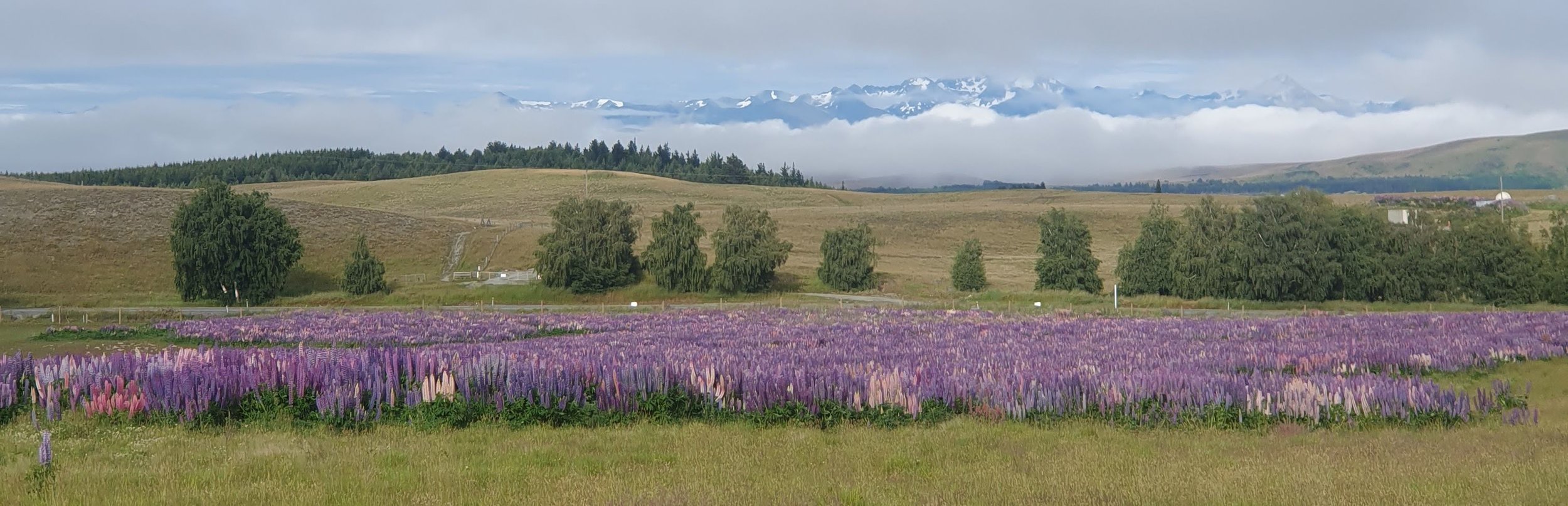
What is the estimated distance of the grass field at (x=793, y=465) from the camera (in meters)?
8.27

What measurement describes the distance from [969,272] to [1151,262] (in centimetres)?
1112

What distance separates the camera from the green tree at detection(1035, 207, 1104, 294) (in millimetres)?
72438

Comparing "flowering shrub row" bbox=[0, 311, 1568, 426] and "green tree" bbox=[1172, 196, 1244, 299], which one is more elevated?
"flowering shrub row" bbox=[0, 311, 1568, 426]

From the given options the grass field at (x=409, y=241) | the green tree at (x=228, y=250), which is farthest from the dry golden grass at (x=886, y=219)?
the green tree at (x=228, y=250)

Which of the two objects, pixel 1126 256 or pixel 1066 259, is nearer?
pixel 1126 256

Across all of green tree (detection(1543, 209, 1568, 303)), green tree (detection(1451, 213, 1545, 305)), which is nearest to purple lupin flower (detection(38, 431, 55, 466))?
green tree (detection(1451, 213, 1545, 305))

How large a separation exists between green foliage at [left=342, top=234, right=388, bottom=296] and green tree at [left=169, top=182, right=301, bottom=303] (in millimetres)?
5133

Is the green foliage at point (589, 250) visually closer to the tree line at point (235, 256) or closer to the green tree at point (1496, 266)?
the tree line at point (235, 256)

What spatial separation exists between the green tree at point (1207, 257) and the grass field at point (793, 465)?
5494 centimetres

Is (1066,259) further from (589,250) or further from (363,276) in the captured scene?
(363,276)

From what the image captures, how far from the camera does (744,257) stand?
74.4 m

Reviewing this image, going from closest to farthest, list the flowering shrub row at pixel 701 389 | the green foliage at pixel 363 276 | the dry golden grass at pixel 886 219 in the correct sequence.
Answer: the flowering shrub row at pixel 701 389 < the green foliage at pixel 363 276 < the dry golden grass at pixel 886 219

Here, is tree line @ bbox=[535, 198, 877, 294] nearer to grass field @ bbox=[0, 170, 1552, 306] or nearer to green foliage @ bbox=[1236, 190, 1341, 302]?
grass field @ bbox=[0, 170, 1552, 306]

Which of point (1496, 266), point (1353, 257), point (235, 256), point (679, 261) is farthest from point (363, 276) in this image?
point (1496, 266)
